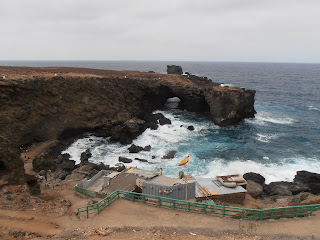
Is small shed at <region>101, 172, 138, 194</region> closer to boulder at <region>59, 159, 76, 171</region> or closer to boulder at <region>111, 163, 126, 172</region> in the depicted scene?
boulder at <region>111, 163, 126, 172</region>

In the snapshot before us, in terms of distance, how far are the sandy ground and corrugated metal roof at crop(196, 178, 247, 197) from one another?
168 inches

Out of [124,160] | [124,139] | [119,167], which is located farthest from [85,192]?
[124,139]

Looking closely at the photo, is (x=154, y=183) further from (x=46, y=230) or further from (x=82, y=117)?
(x=82, y=117)

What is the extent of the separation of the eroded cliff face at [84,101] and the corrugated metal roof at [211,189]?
26123mm

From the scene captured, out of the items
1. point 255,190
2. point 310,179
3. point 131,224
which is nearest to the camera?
point 131,224

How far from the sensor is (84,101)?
1694 inches

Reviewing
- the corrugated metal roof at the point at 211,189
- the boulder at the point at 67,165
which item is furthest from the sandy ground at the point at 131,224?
the boulder at the point at 67,165

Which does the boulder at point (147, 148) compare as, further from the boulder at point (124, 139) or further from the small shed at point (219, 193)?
the small shed at point (219, 193)

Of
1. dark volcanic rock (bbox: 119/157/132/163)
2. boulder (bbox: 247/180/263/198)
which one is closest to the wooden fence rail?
boulder (bbox: 247/180/263/198)

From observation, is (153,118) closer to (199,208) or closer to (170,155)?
(170,155)

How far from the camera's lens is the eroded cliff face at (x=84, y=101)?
116 feet

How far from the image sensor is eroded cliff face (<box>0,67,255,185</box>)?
116ft

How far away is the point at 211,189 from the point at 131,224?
888cm

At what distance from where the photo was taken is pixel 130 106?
4950 cm
